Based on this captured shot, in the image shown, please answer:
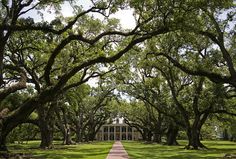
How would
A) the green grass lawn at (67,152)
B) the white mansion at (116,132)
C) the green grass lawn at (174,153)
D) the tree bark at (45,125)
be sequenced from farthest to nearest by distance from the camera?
the white mansion at (116,132) → the tree bark at (45,125) → the green grass lawn at (174,153) → the green grass lawn at (67,152)

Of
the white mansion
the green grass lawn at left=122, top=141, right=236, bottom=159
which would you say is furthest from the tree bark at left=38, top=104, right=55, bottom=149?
the white mansion

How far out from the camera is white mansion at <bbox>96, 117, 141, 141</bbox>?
147 meters

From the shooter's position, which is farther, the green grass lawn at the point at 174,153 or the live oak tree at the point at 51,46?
the green grass lawn at the point at 174,153

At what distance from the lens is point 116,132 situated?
→ 14912 cm

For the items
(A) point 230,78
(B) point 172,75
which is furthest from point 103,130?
(A) point 230,78

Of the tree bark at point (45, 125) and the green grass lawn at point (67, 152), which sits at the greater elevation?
the tree bark at point (45, 125)

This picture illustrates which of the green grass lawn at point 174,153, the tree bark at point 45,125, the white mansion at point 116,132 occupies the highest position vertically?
the white mansion at point 116,132

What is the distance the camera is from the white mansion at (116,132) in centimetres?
14700

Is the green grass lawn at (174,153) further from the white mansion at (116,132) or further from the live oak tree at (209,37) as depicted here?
the white mansion at (116,132)

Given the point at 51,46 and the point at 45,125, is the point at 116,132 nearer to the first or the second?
the point at 45,125

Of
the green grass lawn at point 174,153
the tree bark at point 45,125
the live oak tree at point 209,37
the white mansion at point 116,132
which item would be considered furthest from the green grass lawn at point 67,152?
the white mansion at point 116,132

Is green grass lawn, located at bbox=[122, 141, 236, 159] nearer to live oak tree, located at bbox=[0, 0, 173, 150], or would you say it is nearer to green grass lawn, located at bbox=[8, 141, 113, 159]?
green grass lawn, located at bbox=[8, 141, 113, 159]

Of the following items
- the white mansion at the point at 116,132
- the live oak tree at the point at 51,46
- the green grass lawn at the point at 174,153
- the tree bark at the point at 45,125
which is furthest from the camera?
the white mansion at the point at 116,132

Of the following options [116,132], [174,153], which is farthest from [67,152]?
[116,132]
